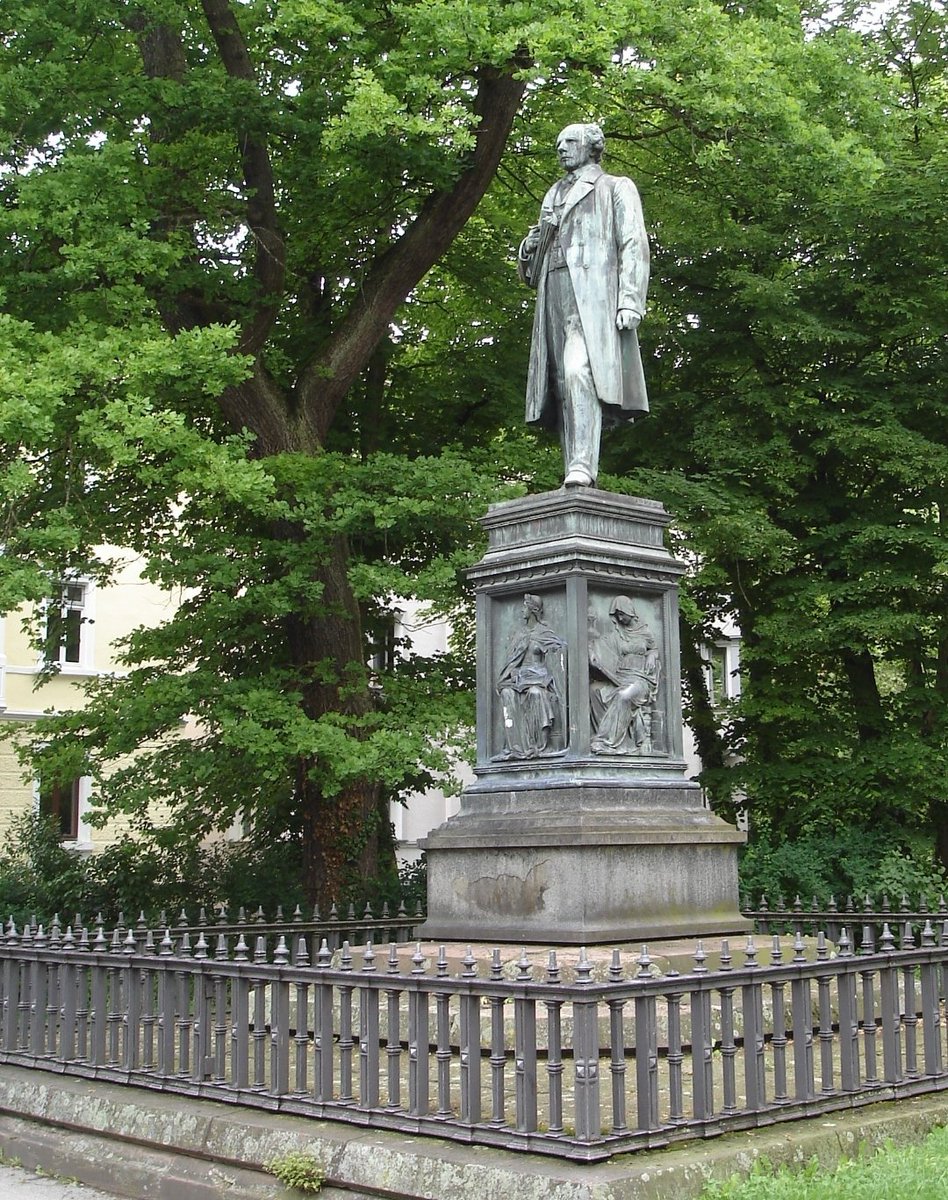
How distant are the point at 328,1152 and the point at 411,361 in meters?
14.2

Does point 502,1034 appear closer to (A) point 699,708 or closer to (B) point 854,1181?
(B) point 854,1181

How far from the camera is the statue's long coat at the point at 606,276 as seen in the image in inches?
382

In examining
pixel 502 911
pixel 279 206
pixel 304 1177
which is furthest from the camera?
pixel 279 206

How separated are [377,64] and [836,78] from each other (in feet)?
15.4

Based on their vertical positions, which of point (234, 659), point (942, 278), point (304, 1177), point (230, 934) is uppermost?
point (942, 278)

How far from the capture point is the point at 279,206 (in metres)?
16.7

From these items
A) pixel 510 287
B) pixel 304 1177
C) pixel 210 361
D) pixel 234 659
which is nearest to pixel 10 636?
pixel 234 659

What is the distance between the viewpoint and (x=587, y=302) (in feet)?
31.9

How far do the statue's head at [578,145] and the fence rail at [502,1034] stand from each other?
5.09m

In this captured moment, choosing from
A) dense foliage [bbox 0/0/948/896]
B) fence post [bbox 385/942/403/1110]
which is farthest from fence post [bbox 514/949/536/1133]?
dense foliage [bbox 0/0/948/896]

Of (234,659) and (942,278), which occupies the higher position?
(942,278)

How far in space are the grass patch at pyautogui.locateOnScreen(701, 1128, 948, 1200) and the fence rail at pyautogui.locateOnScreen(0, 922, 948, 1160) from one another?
38 centimetres

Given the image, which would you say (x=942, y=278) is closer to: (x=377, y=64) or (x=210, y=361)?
(x=377, y=64)

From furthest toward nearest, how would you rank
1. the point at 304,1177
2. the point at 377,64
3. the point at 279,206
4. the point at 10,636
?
the point at 10,636 < the point at 279,206 < the point at 377,64 < the point at 304,1177
